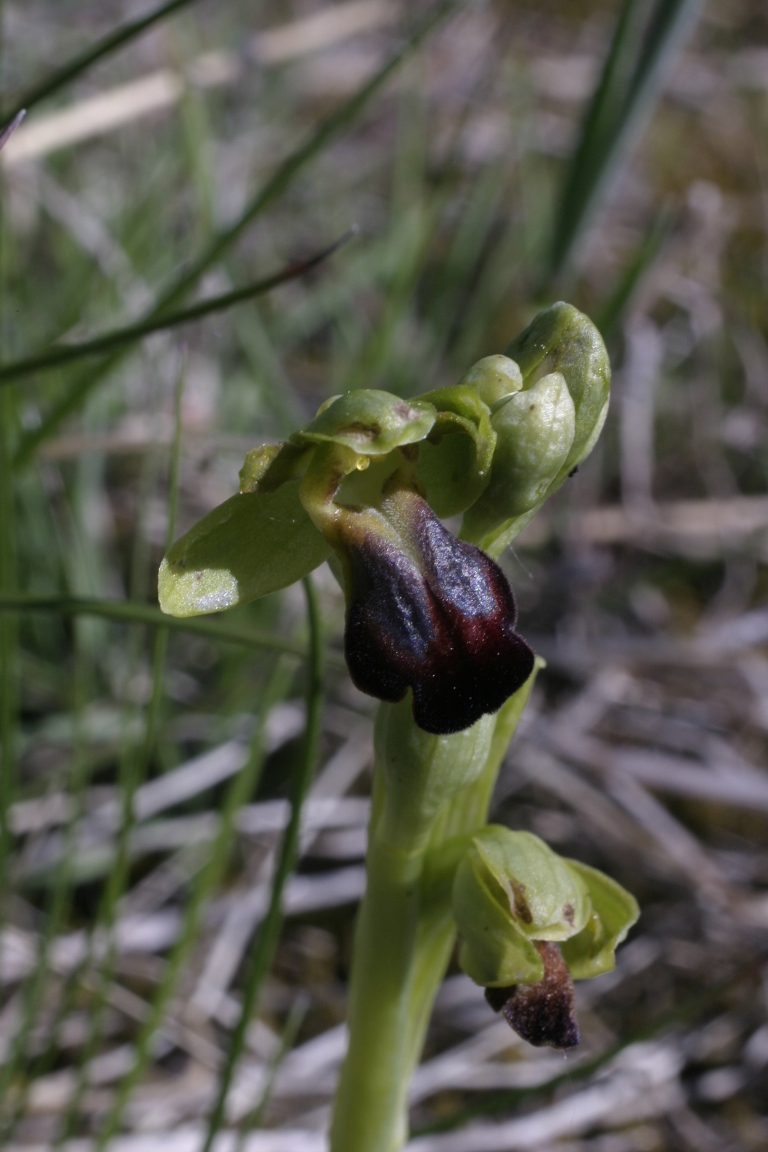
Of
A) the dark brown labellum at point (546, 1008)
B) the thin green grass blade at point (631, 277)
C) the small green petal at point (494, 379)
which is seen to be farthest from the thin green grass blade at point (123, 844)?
the thin green grass blade at point (631, 277)

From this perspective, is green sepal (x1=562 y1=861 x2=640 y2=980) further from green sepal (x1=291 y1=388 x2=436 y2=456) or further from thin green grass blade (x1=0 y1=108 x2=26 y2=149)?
thin green grass blade (x1=0 y1=108 x2=26 y2=149)

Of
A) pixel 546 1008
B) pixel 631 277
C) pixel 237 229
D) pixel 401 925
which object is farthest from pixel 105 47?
pixel 546 1008

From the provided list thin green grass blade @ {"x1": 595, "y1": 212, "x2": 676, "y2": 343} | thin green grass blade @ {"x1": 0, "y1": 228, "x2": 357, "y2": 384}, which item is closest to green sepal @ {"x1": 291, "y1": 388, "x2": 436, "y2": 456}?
thin green grass blade @ {"x1": 0, "y1": 228, "x2": 357, "y2": 384}

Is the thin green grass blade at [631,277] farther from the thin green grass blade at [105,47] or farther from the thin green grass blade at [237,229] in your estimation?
the thin green grass blade at [105,47]

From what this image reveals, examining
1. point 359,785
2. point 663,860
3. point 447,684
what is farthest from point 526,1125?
point 447,684

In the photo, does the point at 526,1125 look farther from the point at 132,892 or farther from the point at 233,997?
the point at 132,892

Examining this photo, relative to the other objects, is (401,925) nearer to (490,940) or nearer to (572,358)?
(490,940)
